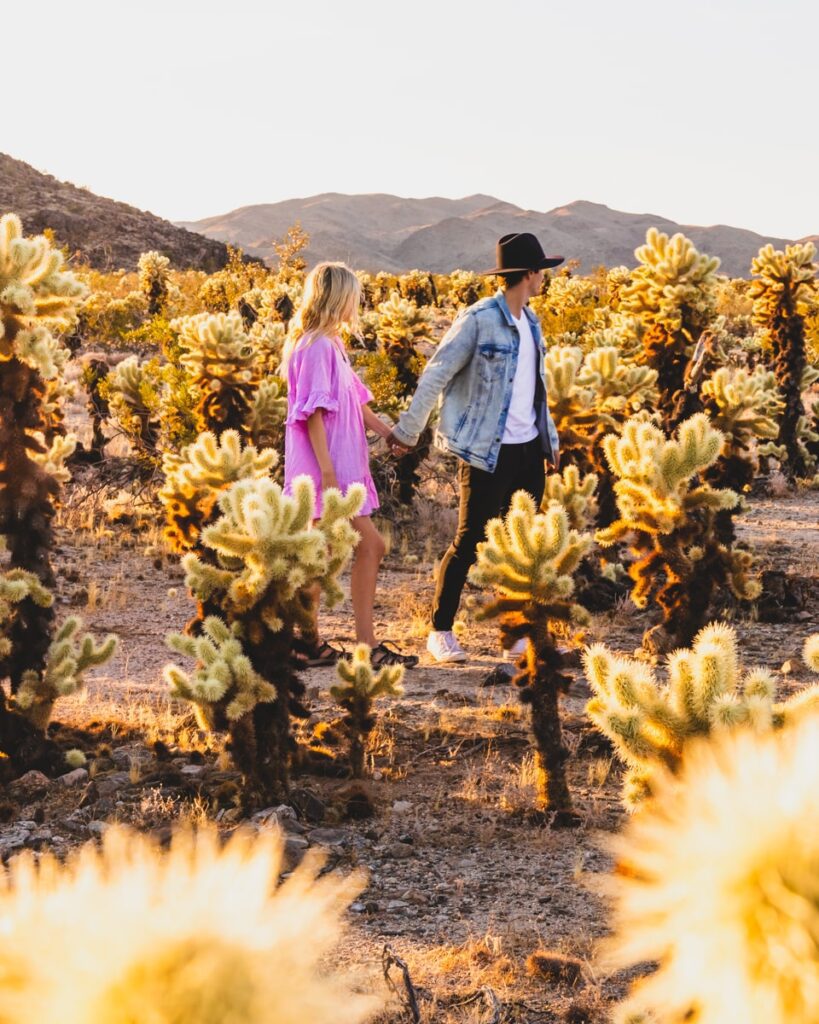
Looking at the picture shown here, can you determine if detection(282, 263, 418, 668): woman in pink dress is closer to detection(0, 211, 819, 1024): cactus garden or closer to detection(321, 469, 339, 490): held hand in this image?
detection(321, 469, 339, 490): held hand

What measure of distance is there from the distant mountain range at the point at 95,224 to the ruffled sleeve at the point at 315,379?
141 ft

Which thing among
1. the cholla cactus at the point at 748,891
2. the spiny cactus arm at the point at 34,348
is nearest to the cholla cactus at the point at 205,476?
the spiny cactus arm at the point at 34,348

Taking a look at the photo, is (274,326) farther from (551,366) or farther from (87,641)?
(87,641)

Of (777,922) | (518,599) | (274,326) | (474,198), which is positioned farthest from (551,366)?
(474,198)

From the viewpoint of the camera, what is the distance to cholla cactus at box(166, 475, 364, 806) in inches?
170

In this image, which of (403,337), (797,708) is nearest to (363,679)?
(797,708)

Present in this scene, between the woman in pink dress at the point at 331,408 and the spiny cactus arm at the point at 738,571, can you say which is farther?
the spiny cactus arm at the point at 738,571

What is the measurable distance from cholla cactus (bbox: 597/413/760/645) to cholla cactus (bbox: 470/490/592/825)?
47.1 inches

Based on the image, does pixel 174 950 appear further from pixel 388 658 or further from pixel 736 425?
pixel 736 425

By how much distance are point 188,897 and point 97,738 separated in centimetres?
509

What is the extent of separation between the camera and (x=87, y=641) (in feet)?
17.3

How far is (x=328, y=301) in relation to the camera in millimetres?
5812

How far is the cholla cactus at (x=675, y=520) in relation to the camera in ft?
18.0

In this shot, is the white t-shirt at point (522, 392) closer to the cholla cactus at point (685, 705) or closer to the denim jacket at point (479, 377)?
the denim jacket at point (479, 377)
